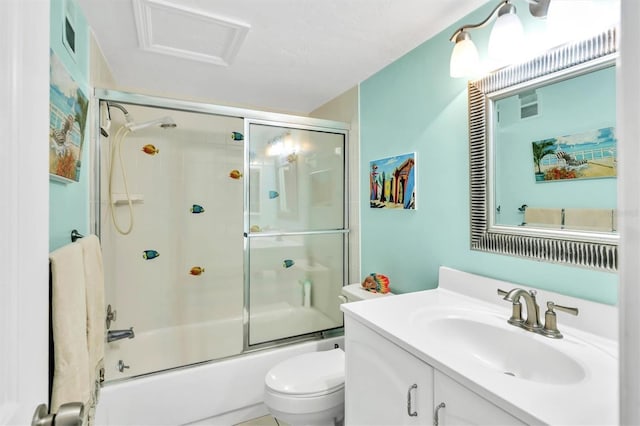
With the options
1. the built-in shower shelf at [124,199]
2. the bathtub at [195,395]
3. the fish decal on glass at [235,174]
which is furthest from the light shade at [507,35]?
the built-in shower shelf at [124,199]

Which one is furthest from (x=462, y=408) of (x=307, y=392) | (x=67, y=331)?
(x=67, y=331)

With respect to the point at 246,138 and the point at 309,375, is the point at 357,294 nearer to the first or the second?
the point at 309,375

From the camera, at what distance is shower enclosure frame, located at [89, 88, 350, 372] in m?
1.63

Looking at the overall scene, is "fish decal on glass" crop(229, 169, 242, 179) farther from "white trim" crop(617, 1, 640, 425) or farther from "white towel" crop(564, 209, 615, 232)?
"white trim" crop(617, 1, 640, 425)

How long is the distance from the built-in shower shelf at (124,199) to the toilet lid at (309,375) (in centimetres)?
143

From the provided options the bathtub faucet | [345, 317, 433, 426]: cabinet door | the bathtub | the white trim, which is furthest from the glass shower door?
the white trim

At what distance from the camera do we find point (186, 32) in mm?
1595

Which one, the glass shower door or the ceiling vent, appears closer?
the ceiling vent

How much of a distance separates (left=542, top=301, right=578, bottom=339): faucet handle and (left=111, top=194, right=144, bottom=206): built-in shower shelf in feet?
7.41

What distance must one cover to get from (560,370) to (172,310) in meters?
2.43

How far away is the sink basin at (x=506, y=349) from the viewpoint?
36.0 inches

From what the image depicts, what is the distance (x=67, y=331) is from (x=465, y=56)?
1734 millimetres

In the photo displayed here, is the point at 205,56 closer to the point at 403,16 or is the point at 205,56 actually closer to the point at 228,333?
the point at 403,16

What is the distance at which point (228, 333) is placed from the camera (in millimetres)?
2350
